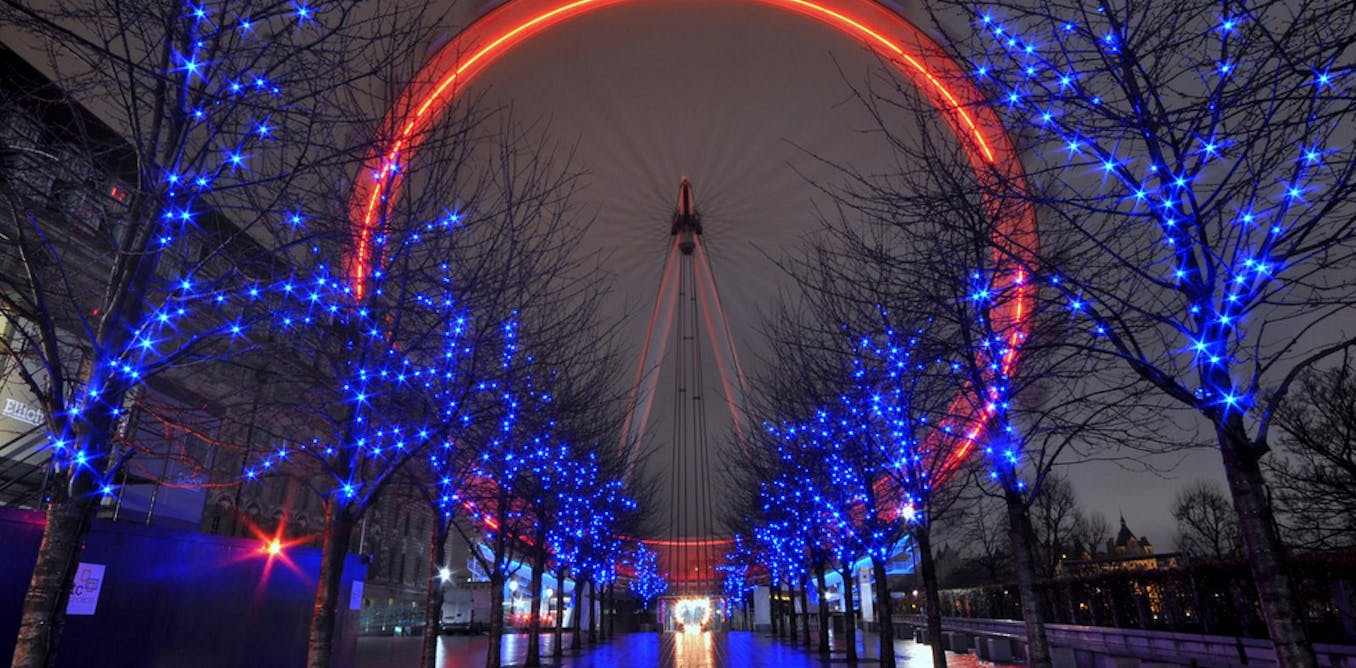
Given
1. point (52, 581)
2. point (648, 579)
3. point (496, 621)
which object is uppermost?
point (648, 579)

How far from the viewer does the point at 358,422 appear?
31.2 feet

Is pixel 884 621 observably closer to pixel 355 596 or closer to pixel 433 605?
pixel 433 605

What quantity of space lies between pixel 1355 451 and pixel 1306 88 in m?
23.7

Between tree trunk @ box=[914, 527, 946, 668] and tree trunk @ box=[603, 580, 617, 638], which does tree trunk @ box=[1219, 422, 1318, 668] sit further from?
tree trunk @ box=[603, 580, 617, 638]

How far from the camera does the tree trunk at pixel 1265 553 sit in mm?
5062

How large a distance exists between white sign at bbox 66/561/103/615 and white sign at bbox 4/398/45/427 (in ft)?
35.4

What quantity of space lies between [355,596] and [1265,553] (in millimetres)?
16746

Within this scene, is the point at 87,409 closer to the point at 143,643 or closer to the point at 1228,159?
the point at 143,643

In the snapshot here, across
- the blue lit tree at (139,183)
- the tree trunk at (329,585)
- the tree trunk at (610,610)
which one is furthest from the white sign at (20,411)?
the tree trunk at (610,610)

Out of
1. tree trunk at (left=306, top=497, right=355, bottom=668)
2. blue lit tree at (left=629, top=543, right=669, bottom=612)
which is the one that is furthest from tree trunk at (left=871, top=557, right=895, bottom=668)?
blue lit tree at (left=629, top=543, right=669, bottom=612)

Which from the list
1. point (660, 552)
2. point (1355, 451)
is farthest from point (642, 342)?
point (660, 552)

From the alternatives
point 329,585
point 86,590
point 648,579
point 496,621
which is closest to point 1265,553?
point 329,585

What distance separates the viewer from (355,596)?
16.5 meters

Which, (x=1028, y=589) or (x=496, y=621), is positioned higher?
(x=1028, y=589)
